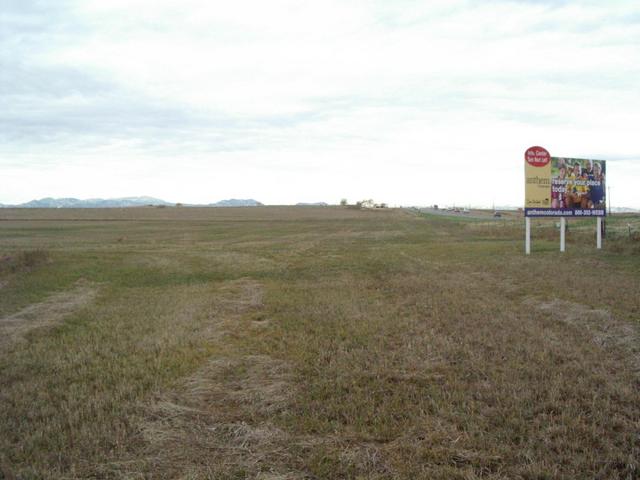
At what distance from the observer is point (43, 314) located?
37.5ft

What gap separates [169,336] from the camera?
8.89 metres

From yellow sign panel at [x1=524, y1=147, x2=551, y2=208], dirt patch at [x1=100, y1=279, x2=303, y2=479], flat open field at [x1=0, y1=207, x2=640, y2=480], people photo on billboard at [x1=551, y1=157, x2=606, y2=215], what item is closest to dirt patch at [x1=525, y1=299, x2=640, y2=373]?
flat open field at [x1=0, y1=207, x2=640, y2=480]

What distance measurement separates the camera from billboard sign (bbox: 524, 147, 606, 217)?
73.3 ft

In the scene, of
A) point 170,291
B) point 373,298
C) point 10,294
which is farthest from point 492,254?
point 10,294

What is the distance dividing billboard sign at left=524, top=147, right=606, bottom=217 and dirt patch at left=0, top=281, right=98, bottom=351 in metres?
19.4

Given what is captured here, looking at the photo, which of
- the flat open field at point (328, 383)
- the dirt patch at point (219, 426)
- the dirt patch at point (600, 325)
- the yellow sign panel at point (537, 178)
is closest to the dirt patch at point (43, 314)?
the flat open field at point (328, 383)

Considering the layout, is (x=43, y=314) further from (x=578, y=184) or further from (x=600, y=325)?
(x=578, y=184)

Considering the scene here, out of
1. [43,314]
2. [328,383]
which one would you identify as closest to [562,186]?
[328,383]

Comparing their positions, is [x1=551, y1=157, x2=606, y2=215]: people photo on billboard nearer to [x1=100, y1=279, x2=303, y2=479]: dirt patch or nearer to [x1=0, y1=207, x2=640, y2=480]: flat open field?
[x1=0, y1=207, x2=640, y2=480]: flat open field

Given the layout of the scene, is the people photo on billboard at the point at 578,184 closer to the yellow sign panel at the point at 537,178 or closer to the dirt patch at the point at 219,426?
the yellow sign panel at the point at 537,178

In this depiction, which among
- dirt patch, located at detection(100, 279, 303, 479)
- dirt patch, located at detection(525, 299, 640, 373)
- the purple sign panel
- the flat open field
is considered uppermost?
the purple sign panel

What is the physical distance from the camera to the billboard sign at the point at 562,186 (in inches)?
879

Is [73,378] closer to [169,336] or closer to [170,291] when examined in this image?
[169,336]

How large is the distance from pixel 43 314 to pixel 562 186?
22423 mm
